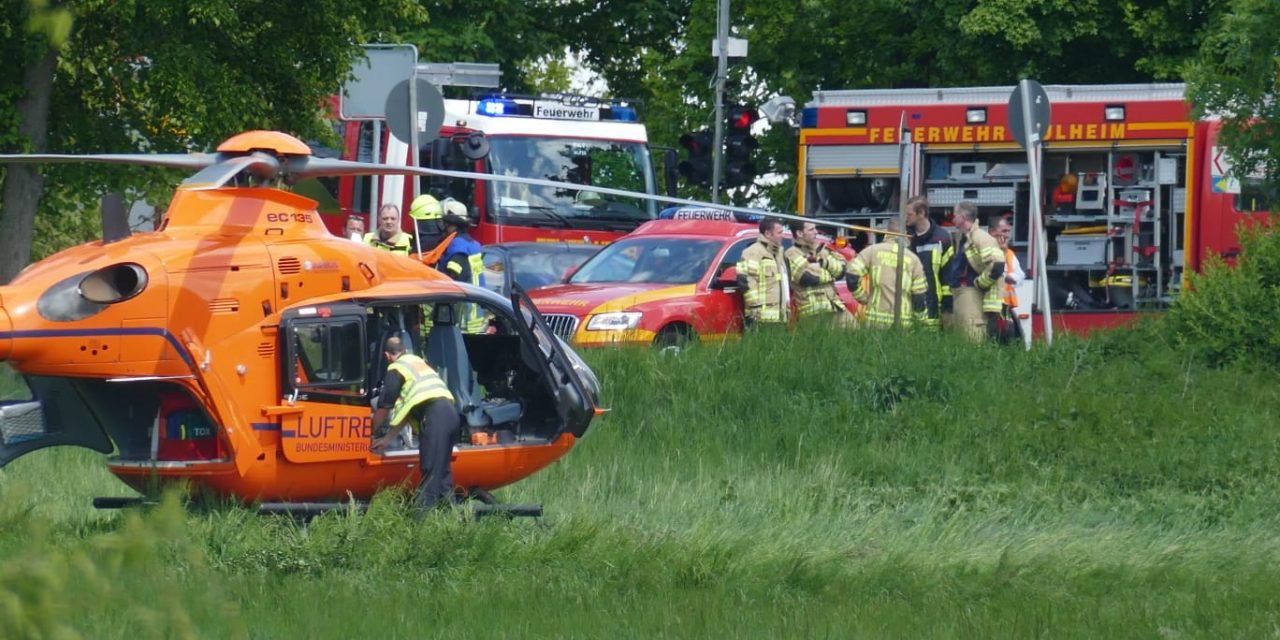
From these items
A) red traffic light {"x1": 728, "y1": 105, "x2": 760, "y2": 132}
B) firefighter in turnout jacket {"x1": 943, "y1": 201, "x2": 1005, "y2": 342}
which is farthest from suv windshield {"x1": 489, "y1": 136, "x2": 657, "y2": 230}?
firefighter in turnout jacket {"x1": 943, "y1": 201, "x2": 1005, "y2": 342}

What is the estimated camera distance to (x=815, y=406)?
1391cm

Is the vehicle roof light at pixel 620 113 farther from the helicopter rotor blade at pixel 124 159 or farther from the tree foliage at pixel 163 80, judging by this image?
the helicopter rotor blade at pixel 124 159

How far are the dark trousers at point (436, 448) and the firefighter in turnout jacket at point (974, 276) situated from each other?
260 inches

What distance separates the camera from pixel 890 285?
15773mm

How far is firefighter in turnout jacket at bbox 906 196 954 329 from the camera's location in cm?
1608

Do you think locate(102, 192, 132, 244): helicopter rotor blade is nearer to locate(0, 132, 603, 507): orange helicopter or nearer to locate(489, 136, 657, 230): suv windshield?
locate(0, 132, 603, 507): orange helicopter

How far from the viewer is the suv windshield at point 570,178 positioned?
23.0m

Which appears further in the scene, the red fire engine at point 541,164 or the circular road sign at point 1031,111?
the red fire engine at point 541,164

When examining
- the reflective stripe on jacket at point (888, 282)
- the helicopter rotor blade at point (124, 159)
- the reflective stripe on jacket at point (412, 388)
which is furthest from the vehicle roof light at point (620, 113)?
the helicopter rotor blade at point (124, 159)

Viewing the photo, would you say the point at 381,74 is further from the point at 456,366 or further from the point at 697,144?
the point at 697,144

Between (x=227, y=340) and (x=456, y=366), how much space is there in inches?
69.0

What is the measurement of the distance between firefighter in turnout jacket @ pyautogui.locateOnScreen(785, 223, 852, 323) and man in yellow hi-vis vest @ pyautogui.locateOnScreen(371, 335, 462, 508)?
6282mm

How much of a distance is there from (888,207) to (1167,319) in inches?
336

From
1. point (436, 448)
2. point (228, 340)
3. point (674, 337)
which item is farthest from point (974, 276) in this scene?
point (228, 340)
